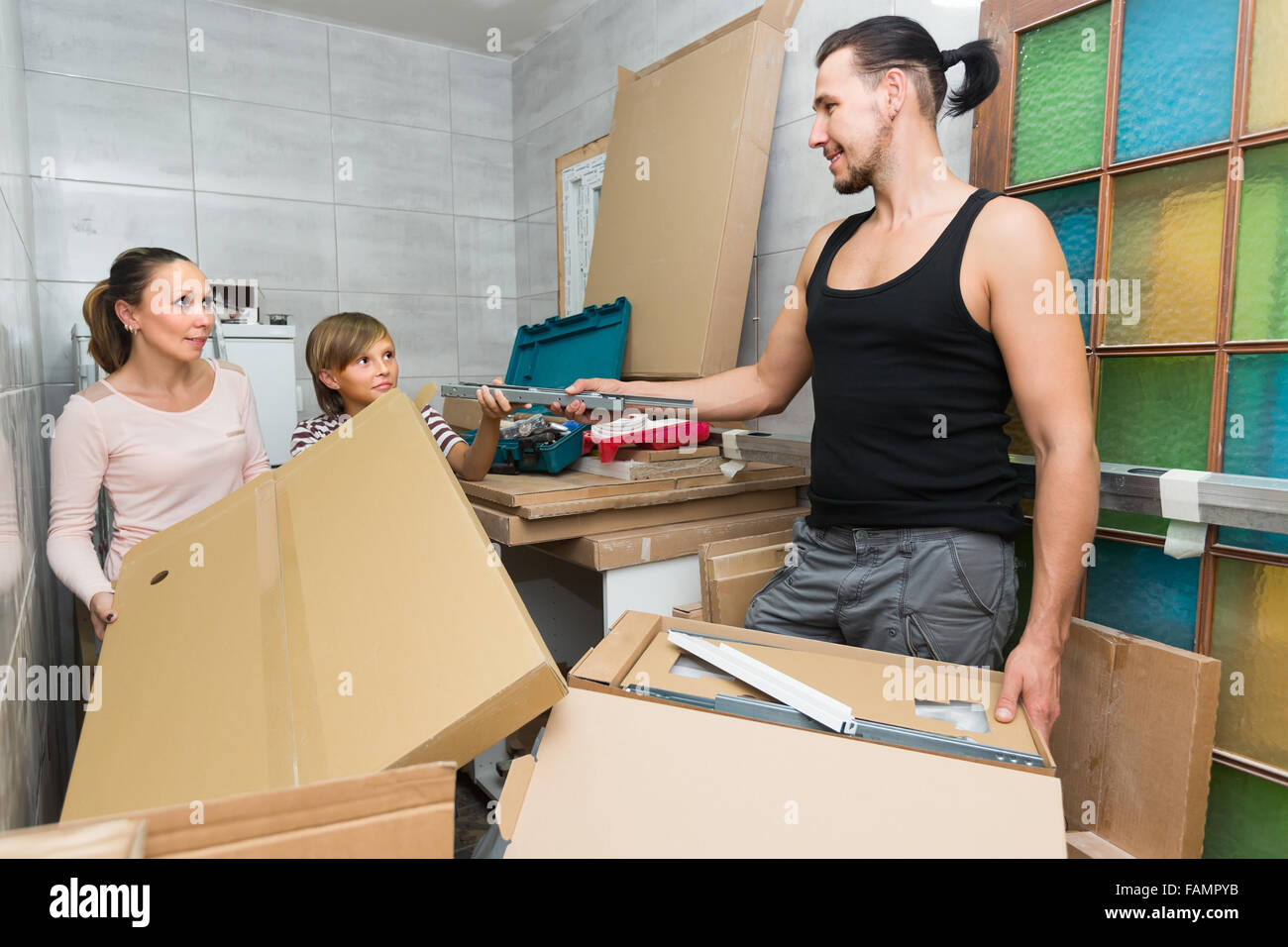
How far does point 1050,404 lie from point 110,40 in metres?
3.45

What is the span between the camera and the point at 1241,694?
1229mm

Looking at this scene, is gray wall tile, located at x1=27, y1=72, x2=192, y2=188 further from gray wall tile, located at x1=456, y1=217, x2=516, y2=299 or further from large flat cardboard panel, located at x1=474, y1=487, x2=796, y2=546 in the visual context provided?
large flat cardboard panel, located at x1=474, y1=487, x2=796, y2=546

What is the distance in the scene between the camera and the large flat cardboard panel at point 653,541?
5.71 feet

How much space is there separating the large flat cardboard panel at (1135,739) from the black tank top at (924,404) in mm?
255

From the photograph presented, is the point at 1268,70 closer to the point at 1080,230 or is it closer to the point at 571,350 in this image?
the point at 1080,230

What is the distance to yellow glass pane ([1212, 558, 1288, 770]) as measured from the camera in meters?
1.19

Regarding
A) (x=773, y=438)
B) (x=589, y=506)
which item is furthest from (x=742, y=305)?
(x=589, y=506)

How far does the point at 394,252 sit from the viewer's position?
11.6 ft

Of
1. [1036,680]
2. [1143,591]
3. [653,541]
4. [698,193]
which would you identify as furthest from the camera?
[698,193]

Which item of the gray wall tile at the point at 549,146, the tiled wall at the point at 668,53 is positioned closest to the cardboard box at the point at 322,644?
the tiled wall at the point at 668,53

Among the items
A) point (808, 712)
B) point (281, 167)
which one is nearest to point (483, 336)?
point (281, 167)
